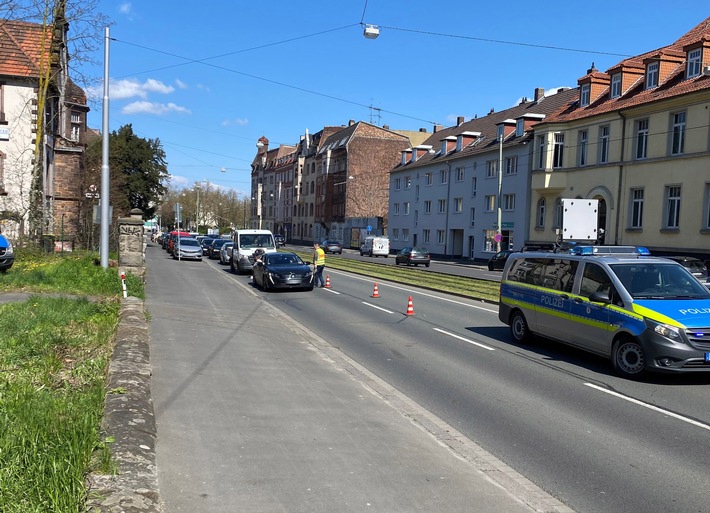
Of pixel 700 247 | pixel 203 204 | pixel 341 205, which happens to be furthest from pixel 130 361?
pixel 203 204

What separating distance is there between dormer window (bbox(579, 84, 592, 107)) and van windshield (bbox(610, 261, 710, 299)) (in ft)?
116

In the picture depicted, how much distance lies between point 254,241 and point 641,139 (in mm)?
21903

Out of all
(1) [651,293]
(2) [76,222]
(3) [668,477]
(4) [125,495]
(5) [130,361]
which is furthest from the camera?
(2) [76,222]

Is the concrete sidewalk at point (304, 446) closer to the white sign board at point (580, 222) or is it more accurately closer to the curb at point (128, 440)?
the curb at point (128, 440)

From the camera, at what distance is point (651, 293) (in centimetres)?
960

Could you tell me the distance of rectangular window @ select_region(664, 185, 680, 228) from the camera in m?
33.8

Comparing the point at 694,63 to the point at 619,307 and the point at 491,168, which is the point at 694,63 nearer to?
the point at 491,168

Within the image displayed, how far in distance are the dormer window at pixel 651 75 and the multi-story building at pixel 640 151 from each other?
0.05m

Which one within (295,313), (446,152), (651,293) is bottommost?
(295,313)

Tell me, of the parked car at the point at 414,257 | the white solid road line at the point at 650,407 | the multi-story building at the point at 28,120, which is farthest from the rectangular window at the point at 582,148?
the white solid road line at the point at 650,407

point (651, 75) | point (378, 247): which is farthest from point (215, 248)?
point (651, 75)

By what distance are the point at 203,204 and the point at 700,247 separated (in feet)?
329

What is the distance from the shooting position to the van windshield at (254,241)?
3234cm

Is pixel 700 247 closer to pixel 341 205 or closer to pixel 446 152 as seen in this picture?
pixel 446 152
